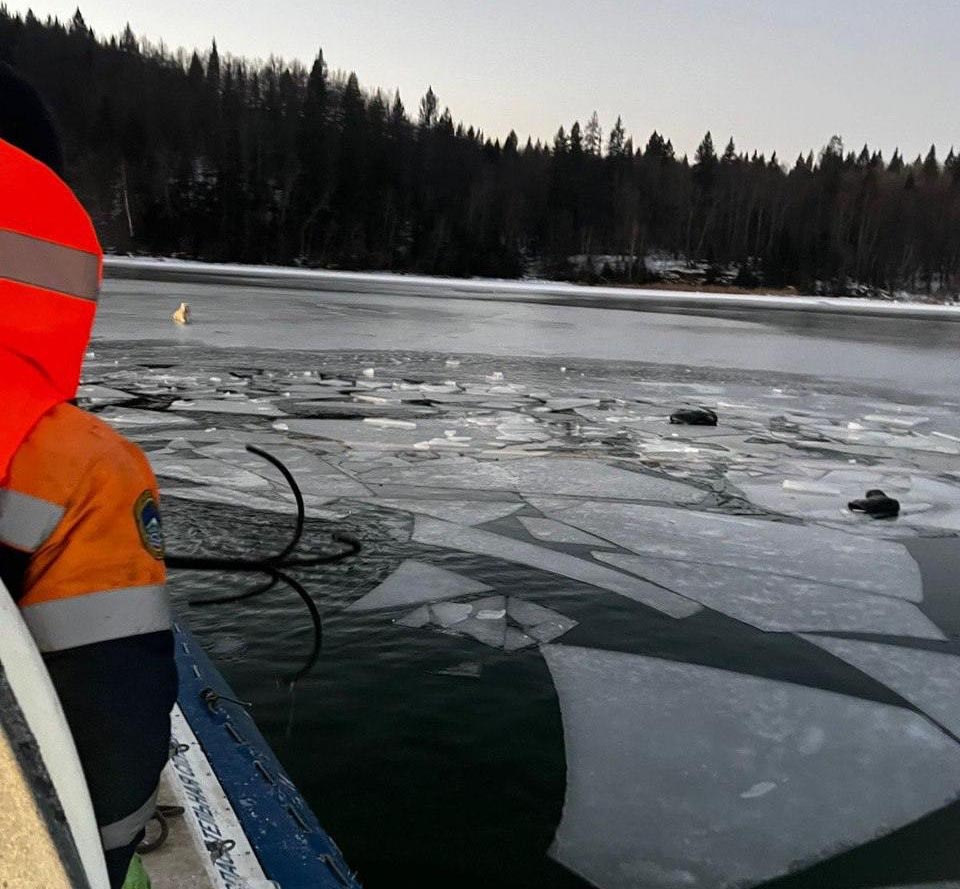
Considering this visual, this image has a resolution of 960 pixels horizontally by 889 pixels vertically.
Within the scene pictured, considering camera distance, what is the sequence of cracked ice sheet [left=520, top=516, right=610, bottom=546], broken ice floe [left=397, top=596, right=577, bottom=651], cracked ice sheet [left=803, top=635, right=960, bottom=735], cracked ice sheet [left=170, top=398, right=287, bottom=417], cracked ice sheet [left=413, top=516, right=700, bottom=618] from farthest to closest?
cracked ice sheet [left=170, top=398, right=287, bottom=417]
cracked ice sheet [left=520, top=516, right=610, bottom=546]
cracked ice sheet [left=413, top=516, right=700, bottom=618]
broken ice floe [left=397, top=596, right=577, bottom=651]
cracked ice sheet [left=803, top=635, right=960, bottom=735]

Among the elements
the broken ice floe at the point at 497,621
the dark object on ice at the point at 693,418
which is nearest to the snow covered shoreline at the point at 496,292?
the dark object on ice at the point at 693,418

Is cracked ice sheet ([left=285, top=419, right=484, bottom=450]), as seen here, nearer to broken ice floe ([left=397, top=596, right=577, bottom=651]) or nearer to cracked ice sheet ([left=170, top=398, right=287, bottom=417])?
cracked ice sheet ([left=170, top=398, right=287, bottom=417])

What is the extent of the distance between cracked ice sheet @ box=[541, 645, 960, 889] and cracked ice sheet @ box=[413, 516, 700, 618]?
21.8 inches

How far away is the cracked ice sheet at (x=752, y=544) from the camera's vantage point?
3.81m

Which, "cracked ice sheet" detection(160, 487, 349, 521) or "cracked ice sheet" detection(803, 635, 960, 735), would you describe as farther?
"cracked ice sheet" detection(160, 487, 349, 521)

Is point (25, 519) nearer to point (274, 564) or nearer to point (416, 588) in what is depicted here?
point (416, 588)

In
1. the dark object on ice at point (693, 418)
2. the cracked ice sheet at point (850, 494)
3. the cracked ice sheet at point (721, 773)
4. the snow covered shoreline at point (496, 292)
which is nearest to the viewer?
the cracked ice sheet at point (721, 773)

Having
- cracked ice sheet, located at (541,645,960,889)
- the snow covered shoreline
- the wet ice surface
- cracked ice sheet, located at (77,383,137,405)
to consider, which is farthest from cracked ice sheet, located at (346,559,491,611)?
the snow covered shoreline

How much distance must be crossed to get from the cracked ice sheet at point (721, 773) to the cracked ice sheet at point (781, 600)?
0.57m

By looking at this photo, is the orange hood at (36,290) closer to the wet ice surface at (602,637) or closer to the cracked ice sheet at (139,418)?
the wet ice surface at (602,637)

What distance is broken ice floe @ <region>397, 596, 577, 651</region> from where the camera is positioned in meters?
3.08

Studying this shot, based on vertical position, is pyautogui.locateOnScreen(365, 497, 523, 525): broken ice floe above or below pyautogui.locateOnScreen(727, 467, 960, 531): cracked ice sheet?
below

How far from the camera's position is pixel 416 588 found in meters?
3.47

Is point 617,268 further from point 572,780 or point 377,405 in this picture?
point 572,780
